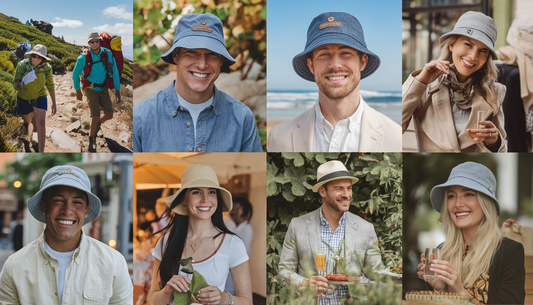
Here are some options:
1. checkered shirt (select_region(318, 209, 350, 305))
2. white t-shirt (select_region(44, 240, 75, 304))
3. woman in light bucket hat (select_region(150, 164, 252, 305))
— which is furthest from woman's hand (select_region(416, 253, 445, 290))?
white t-shirt (select_region(44, 240, 75, 304))

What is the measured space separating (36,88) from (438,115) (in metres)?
3.89

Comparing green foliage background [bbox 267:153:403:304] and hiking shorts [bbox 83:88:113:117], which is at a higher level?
hiking shorts [bbox 83:88:113:117]

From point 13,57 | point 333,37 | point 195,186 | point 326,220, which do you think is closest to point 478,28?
point 333,37

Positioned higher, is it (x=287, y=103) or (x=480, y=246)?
(x=287, y=103)

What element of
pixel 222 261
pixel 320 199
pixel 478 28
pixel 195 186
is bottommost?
pixel 222 261

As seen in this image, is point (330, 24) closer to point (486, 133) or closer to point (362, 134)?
point (362, 134)

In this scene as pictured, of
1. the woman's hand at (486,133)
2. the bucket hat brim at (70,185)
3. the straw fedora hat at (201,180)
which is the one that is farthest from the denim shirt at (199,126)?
the woman's hand at (486,133)

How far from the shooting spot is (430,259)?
435cm

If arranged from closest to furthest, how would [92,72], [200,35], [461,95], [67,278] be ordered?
[67,278]
[200,35]
[461,95]
[92,72]

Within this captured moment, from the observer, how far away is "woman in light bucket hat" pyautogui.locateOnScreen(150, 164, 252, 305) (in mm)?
4309

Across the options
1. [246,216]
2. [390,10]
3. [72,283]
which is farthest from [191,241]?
[390,10]

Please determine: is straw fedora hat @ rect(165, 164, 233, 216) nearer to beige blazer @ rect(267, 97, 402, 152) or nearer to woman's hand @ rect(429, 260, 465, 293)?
beige blazer @ rect(267, 97, 402, 152)

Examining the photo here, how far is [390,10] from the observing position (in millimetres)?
4309

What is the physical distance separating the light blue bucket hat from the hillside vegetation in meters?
3.62
